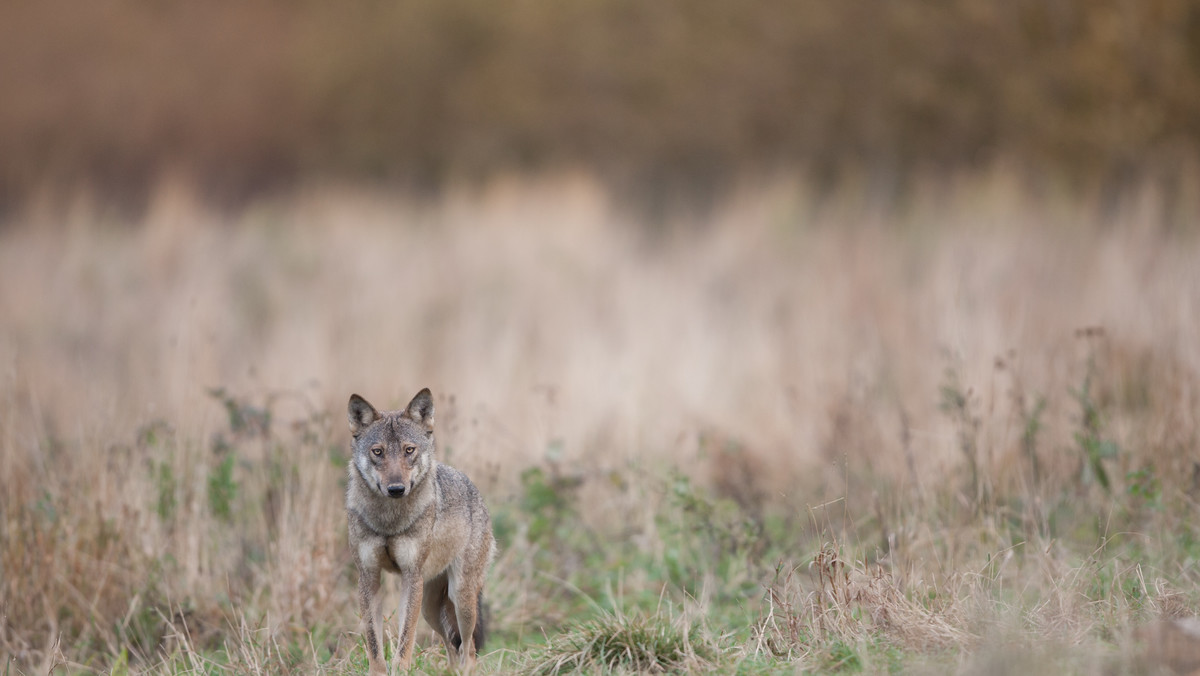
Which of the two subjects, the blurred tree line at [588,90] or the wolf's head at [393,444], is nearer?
the wolf's head at [393,444]

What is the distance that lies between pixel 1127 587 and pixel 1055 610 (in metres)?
0.55

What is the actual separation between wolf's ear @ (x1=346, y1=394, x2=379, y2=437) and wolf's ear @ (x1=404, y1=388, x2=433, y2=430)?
0.12 metres

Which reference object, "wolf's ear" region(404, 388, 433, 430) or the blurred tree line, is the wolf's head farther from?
the blurred tree line

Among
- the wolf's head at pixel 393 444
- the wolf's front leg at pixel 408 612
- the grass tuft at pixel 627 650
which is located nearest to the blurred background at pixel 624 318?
the grass tuft at pixel 627 650

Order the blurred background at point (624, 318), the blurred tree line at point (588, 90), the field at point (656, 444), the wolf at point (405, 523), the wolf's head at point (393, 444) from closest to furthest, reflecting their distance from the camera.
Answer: the wolf's head at point (393, 444)
the wolf at point (405, 523)
the field at point (656, 444)
the blurred background at point (624, 318)
the blurred tree line at point (588, 90)

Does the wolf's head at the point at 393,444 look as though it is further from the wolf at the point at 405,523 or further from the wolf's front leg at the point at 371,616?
the wolf's front leg at the point at 371,616

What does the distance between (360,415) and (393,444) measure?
9.2 inches

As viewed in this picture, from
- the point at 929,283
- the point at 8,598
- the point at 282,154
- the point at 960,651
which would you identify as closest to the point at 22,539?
the point at 8,598

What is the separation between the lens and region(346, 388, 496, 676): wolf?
3.53 m

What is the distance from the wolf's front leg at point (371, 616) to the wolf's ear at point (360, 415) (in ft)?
1.52

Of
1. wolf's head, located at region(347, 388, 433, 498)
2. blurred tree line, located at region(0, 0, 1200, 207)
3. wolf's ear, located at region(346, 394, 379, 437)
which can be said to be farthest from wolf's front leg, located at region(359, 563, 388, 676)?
blurred tree line, located at region(0, 0, 1200, 207)

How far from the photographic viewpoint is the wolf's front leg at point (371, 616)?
3582 millimetres

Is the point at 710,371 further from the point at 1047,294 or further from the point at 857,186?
the point at 857,186

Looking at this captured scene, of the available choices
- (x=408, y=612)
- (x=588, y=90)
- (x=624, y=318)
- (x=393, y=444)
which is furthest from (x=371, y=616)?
(x=588, y=90)
